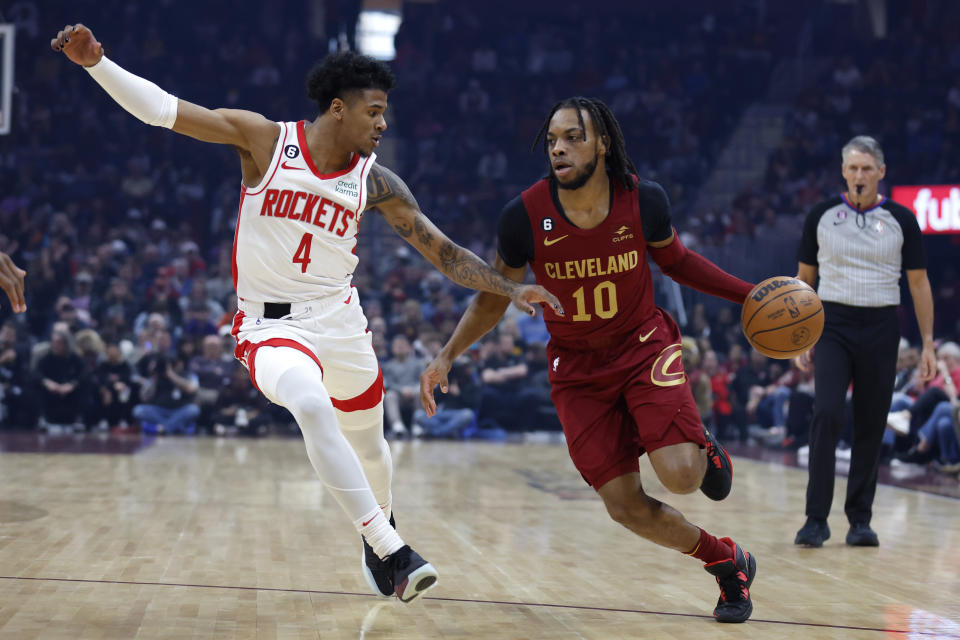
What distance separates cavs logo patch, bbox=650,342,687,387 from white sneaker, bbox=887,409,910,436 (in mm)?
7489

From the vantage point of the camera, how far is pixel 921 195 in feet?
48.1

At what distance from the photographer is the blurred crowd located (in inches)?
519

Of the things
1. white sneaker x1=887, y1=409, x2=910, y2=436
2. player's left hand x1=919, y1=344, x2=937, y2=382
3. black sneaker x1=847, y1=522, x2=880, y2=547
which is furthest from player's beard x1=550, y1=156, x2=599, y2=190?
white sneaker x1=887, y1=409, x2=910, y2=436

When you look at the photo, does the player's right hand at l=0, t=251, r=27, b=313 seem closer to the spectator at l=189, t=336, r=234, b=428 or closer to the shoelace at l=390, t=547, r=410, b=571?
the shoelace at l=390, t=547, r=410, b=571

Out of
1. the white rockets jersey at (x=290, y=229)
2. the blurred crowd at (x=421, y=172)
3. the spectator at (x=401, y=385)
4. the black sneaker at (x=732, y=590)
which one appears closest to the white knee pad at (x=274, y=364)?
the white rockets jersey at (x=290, y=229)

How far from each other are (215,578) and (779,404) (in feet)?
33.3

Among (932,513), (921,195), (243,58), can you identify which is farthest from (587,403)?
A: (243,58)

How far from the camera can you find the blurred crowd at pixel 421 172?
13.2 m

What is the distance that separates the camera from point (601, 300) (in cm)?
412

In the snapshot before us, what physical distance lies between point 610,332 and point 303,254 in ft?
3.97

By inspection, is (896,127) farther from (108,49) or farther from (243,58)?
(108,49)

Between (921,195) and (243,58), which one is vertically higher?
(243,58)

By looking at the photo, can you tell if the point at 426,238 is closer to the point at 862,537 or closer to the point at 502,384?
the point at 862,537

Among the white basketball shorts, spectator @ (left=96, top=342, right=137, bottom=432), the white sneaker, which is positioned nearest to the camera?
the white basketball shorts
